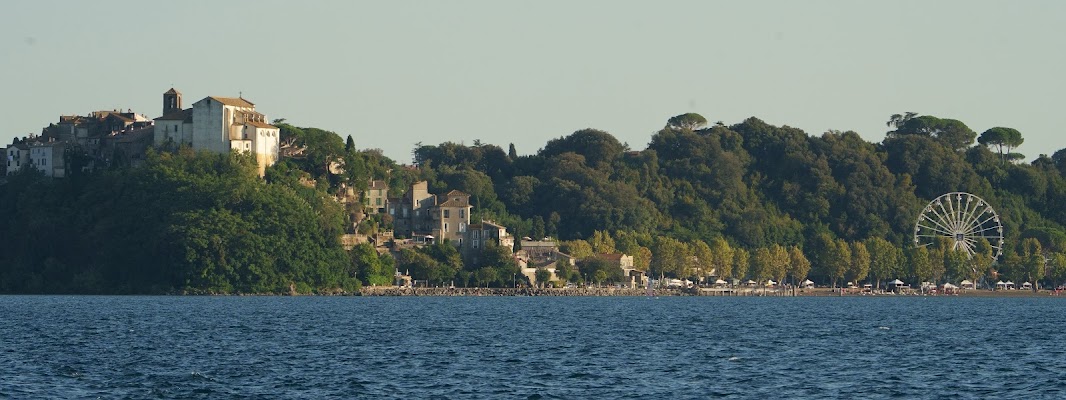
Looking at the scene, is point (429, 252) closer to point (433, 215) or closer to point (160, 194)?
point (433, 215)

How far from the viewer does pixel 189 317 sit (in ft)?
333

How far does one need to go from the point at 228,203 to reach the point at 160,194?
6229 mm

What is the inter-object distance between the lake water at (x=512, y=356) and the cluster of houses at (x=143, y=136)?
58.4 metres

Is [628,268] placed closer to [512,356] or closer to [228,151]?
[228,151]

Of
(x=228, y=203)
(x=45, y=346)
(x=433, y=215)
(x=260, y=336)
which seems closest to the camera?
(x=45, y=346)

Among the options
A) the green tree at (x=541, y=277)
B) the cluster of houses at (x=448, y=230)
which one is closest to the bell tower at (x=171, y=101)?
the cluster of houses at (x=448, y=230)

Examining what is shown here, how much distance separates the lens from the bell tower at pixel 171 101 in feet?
586

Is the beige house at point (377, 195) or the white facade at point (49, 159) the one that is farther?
the beige house at point (377, 195)

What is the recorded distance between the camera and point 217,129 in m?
169

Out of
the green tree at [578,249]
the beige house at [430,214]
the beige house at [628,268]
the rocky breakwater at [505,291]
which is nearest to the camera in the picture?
the rocky breakwater at [505,291]

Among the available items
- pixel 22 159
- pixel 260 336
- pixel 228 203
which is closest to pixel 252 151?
pixel 228 203

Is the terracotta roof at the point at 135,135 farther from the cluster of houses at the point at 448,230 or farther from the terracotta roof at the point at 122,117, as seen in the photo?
the cluster of houses at the point at 448,230

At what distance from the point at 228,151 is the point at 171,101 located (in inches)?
559

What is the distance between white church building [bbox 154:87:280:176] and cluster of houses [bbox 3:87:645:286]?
0.32ft
